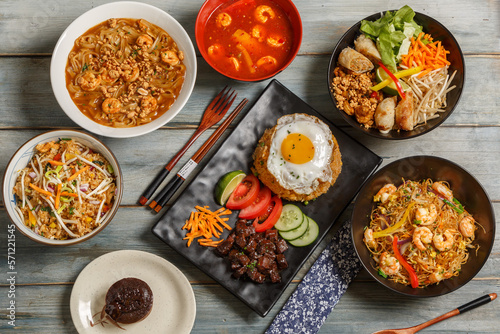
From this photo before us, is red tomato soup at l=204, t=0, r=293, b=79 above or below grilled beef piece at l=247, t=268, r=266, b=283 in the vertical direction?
above

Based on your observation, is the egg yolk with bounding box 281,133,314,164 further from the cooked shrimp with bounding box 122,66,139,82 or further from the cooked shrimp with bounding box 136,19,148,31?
the cooked shrimp with bounding box 136,19,148,31

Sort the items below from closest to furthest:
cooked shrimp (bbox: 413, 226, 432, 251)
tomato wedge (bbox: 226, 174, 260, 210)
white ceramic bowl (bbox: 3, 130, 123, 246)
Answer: white ceramic bowl (bbox: 3, 130, 123, 246) → cooked shrimp (bbox: 413, 226, 432, 251) → tomato wedge (bbox: 226, 174, 260, 210)

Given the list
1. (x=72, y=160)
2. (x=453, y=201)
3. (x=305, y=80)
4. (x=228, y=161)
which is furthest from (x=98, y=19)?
(x=453, y=201)

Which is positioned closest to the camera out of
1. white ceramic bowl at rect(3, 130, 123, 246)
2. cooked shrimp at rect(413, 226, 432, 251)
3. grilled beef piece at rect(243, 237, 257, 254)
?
white ceramic bowl at rect(3, 130, 123, 246)

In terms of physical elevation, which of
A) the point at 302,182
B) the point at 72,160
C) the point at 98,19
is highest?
the point at 98,19

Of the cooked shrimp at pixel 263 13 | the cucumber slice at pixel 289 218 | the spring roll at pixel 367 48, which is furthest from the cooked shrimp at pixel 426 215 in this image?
the cooked shrimp at pixel 263 13

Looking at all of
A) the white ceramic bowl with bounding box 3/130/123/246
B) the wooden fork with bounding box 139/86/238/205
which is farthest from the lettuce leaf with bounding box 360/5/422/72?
the white ceramic bowl with bounding box 3/130/123/246

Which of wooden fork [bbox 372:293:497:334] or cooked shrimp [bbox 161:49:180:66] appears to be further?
wooden fork [bbox 372:293:497:334]

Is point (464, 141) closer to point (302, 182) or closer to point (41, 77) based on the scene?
point (302, 182)
